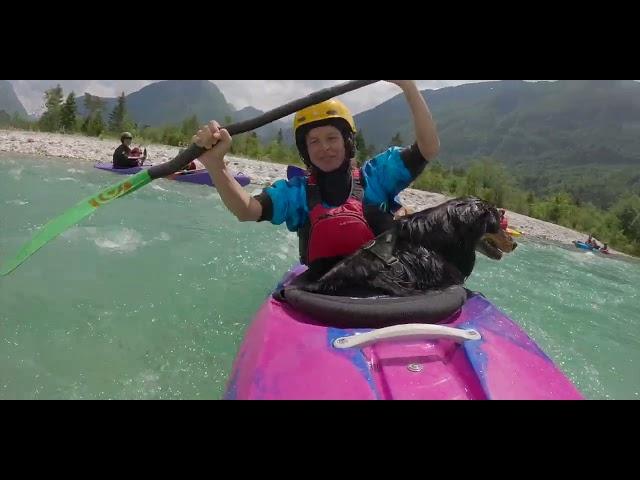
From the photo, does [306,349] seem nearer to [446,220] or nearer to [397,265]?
[397,265]

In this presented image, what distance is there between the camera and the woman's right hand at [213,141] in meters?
2.11

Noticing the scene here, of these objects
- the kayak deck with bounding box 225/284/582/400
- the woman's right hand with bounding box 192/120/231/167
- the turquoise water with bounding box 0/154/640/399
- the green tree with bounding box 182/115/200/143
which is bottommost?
the turquoise water with bounding box 0/154/640/399

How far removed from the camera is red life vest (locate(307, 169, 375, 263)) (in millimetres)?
2371

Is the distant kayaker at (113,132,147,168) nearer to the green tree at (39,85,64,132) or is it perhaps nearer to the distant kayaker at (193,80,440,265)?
the distant kayaker at (193,80,440,265)

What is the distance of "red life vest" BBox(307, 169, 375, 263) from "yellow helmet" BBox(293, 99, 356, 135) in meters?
0.37

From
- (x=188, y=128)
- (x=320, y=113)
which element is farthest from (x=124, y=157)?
(x=188, y=128)

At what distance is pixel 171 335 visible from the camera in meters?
3.13

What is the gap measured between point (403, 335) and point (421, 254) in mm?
612

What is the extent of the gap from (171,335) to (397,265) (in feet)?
5.66

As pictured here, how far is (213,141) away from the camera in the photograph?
212cm

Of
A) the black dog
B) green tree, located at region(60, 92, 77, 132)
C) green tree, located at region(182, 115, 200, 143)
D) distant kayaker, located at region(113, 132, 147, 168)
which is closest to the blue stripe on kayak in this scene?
the black dog

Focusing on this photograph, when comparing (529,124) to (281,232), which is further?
(529,124)

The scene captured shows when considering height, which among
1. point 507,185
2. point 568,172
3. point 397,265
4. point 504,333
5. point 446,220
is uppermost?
point 446,220

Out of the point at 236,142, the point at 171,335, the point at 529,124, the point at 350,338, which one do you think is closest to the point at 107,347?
the point at 171,335
